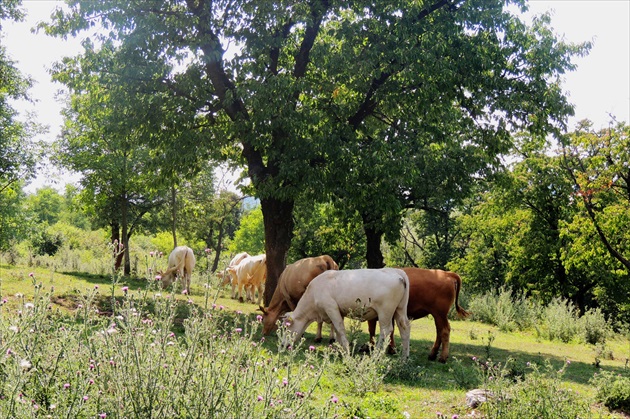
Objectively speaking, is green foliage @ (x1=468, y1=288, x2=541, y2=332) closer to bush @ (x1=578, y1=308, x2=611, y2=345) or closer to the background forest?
bush @ (x1=578, y1=308, x2=611, y2=345)

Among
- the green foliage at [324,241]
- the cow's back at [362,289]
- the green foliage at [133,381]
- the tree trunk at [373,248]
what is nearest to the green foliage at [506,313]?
the tree trunk at [373,248]

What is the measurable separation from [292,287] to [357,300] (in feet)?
10.8

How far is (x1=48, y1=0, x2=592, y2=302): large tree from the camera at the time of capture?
13.5 meters

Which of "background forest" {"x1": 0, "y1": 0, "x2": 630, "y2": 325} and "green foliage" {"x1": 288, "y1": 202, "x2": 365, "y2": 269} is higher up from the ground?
"background forest" {"x1": 0, "y1": 0, "x2": 630, "y2": 325}

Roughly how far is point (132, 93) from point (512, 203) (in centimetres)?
2319

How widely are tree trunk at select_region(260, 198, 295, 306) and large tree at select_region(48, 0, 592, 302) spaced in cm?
3

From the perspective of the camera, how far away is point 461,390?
8.05 metres

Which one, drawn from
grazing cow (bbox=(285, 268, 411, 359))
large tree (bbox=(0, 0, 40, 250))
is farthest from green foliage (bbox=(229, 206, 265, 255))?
grazing cow (bbox=(285, 268, 411, 359))

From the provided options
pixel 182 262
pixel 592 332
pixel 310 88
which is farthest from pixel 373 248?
pixel 310 88

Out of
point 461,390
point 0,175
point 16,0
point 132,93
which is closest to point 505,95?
point 461,390

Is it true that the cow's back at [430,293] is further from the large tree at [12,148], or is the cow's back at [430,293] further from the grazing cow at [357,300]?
the large tree at [12,148]

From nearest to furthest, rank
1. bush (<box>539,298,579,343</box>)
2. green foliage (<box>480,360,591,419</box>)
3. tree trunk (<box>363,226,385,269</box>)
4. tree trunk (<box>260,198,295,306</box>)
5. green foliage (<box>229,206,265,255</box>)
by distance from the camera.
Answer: green foliage (<box>480,360,591,419</box>) < tree trunk (<box>260,198,295,306</box>) < bush (<box>539,298,579,343</box>) < tree trunk (<box>363,226,385,269</box>) < green foliage (<box>229,206,265,255</box>)

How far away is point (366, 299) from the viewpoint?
31.9 ft

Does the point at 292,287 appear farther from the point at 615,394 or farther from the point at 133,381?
the point at 133,381
